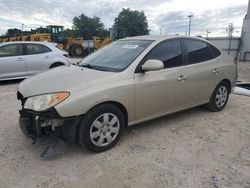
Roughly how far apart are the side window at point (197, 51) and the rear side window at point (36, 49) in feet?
18.3

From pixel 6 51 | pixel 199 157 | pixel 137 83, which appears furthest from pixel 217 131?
pixel 6 51

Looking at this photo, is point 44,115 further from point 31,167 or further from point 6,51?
point 6,51

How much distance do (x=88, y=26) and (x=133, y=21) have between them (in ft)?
42.0

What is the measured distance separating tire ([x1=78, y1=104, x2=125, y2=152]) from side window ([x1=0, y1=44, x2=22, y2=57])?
19.0ft

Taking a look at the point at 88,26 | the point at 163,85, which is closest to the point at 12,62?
the point at 163,85

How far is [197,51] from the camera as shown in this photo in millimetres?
4500

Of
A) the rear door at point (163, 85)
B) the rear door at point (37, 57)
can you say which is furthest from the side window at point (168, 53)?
the rear door at point (37, 57)

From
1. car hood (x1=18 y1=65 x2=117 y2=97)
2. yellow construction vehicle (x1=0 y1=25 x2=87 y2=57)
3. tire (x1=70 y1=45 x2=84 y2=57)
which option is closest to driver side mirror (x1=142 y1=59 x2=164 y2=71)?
car hood (x1=18 y1=65 x2=117 y2=97)

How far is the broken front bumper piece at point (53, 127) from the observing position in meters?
2.94

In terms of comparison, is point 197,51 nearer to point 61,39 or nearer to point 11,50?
point 11,50

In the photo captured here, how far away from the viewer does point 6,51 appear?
7.70 meters

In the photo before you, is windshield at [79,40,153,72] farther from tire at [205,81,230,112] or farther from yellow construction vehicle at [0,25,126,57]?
yellow construction vehicle at [0,25,126,57]

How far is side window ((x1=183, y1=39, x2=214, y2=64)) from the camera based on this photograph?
4328 millimetres

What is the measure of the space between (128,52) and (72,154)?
1.76 meters
